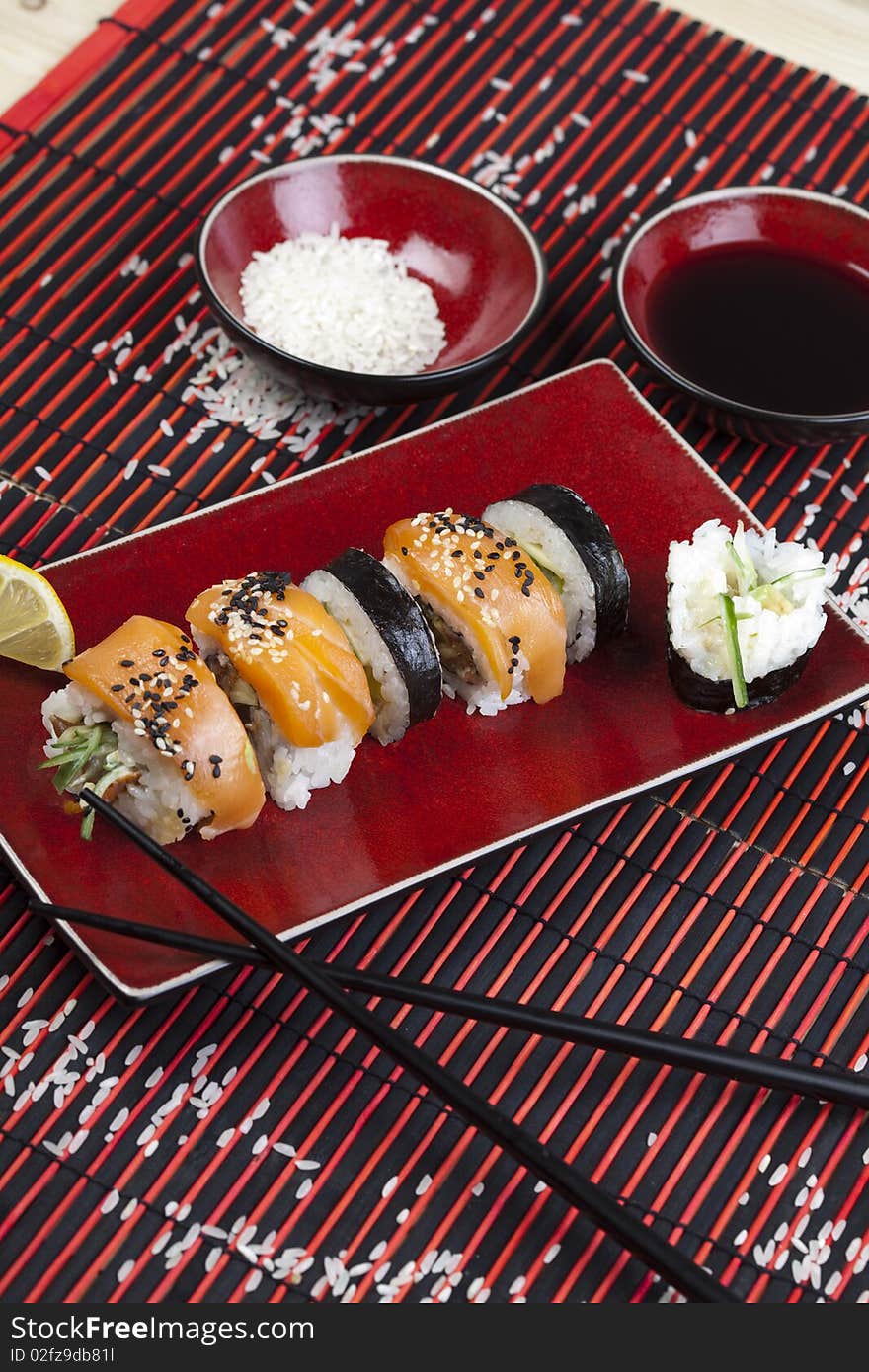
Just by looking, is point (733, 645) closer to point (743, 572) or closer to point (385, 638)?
A: point (743, 572)

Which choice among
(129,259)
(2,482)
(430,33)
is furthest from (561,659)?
(430,33)

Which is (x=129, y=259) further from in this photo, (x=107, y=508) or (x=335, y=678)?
(x=335, y=678)

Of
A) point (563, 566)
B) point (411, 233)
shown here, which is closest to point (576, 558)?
point (563, 566)

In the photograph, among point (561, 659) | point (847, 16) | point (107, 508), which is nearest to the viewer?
point (561, 659)

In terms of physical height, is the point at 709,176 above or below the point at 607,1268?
above

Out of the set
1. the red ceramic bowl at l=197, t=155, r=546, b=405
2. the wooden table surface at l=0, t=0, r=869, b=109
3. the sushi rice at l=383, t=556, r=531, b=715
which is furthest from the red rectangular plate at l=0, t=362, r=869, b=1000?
the wooden table surface at l=0, t=0, r=869, b=109

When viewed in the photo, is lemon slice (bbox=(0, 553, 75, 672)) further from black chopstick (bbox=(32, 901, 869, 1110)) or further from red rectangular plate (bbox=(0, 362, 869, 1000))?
black chopstick (bbox=(32, 901, 869, 1110))
